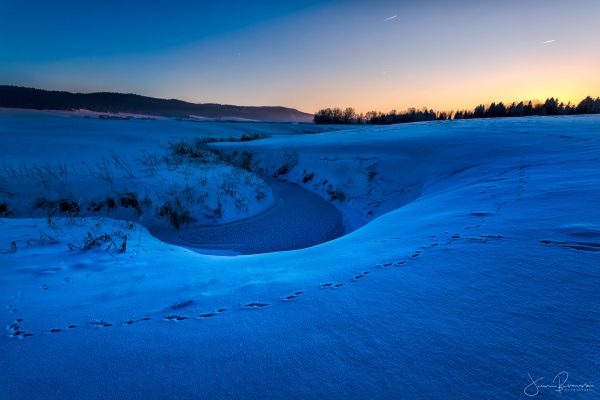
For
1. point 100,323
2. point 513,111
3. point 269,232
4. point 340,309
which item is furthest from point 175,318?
point 513,111

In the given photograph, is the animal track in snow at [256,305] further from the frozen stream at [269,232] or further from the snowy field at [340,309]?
the frozen stream at [269,232]

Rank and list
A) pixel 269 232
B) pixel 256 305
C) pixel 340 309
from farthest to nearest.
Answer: pixel 269 232 < pixel 256 305 < pixel 340 309

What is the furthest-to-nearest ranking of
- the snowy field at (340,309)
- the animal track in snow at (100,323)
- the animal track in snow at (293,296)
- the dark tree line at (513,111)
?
the dark tree line at (513,111), the animal track in snow at (293,296), the animal track in snow at (100,323), the snowy field at (340,309)

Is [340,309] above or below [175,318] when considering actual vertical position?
above

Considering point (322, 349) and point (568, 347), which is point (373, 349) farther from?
point (568, 347)

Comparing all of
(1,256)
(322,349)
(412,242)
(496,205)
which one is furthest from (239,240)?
(322,349)

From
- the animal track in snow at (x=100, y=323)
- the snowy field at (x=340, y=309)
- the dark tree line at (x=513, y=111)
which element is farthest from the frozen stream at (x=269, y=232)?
the dark tree line at (x=513, y=111)

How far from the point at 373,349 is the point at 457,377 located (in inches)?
10.6

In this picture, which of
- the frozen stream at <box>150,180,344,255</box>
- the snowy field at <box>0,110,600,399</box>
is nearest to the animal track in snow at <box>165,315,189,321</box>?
the snowy field at <box>0,110,600,399</box>

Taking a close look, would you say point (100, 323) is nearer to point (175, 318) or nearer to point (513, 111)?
point (175, 318)

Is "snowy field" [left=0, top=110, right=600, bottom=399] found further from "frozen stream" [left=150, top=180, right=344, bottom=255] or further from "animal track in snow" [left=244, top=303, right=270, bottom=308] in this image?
"frozen stream" [left=150, top=180, right=344, bottom=255]

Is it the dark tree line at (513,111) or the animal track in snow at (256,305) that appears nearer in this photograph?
the animal track in snow at (256,305)

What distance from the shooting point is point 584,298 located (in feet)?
3.69

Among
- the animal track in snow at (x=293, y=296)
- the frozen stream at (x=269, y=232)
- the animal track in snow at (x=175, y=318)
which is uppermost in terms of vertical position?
the animal track in snow at (x=293, y=296)
